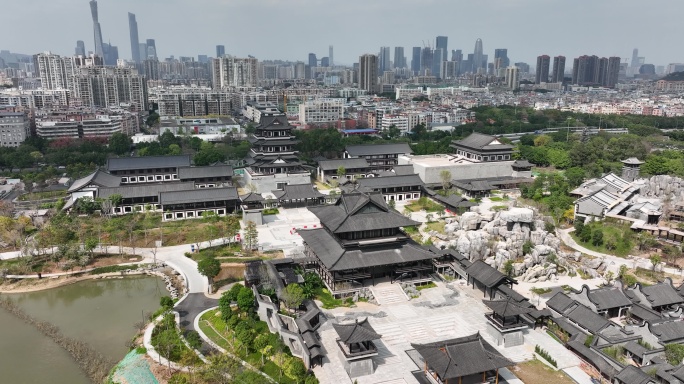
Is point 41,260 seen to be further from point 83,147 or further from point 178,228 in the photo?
point 83,147

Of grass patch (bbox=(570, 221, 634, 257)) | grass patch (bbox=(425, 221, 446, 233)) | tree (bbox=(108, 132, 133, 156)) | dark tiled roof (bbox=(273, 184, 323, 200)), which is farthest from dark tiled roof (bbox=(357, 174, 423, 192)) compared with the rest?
tree (bbox=(108, 132, 133, 156))

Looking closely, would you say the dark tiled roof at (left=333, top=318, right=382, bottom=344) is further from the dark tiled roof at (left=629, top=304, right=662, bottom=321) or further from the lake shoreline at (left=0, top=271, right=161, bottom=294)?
the lake shoreline at (left=0, top=271, right=161, bottom=294)

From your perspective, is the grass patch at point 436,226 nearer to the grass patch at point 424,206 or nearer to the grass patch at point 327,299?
the grass patch at point 424,206

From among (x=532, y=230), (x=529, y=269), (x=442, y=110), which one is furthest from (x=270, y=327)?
(x=442, y=110)

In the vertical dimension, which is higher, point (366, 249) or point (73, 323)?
point (366, 249)

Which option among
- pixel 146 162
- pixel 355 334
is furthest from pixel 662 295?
pixel 146 162

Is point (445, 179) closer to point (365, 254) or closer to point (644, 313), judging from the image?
point (365, 254)

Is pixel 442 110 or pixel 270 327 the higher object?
pixel 442 110
